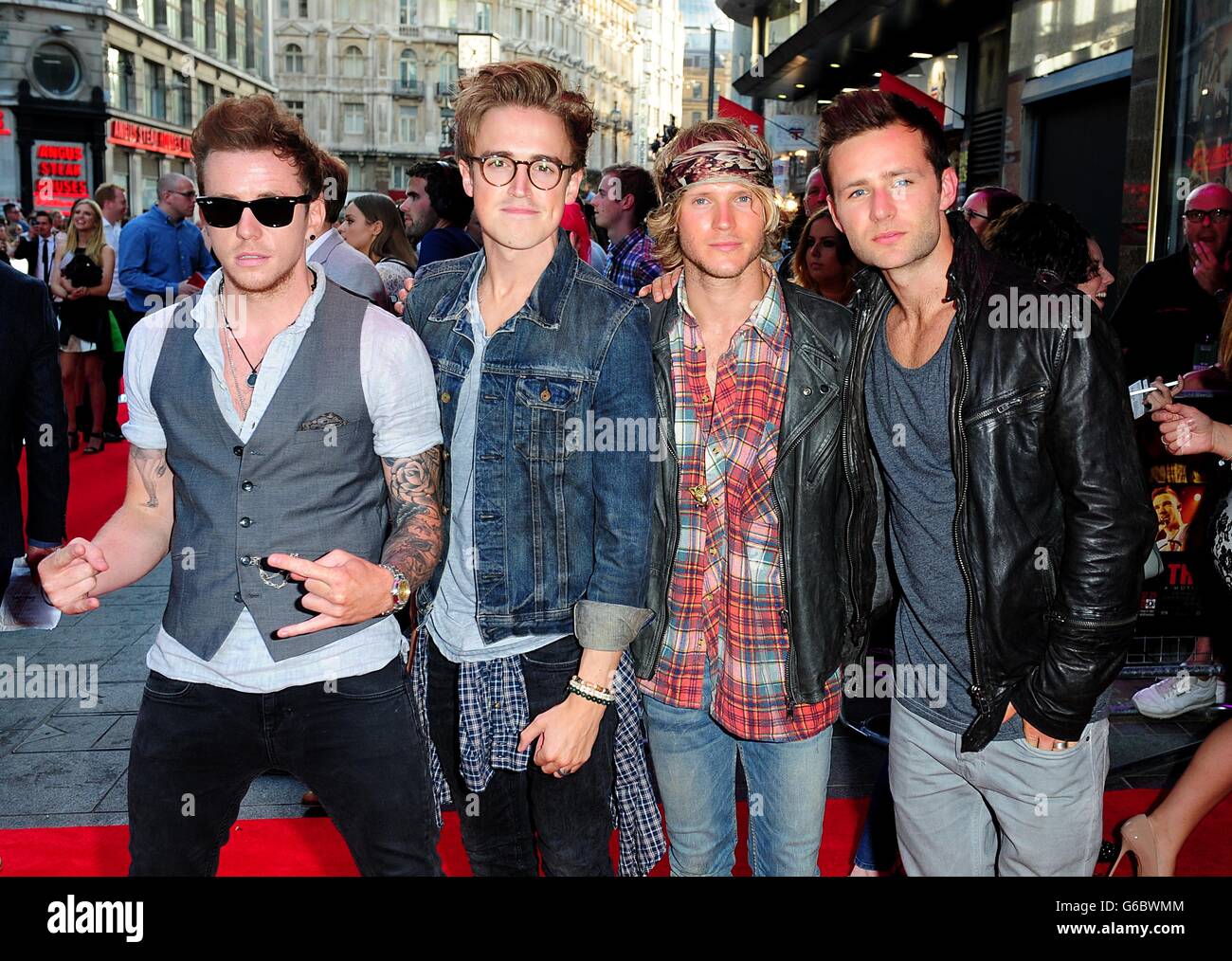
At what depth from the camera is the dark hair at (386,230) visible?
654 cm

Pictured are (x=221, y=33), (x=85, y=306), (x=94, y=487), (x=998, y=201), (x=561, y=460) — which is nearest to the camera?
(x=561, y=460)

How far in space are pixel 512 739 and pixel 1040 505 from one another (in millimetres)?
1293

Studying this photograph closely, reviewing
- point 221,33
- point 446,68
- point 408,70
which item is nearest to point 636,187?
point 221,33

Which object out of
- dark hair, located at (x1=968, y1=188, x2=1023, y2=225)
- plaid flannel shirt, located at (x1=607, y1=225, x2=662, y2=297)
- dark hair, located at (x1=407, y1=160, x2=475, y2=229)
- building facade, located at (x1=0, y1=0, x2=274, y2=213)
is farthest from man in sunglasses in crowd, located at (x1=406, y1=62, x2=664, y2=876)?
building facade, located at (x1=0, y1=0, x2=274, y2=213)

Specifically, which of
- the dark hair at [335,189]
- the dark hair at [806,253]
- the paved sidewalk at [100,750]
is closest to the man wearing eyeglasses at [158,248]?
the paved sidewalk at [100,750]

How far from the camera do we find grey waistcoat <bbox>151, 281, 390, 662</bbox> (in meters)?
2.45

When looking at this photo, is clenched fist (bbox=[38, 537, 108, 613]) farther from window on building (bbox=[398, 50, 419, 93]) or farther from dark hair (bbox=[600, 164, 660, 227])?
window on building (bbox=[398, 50, 419, 93])

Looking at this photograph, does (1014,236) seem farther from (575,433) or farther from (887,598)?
(575,433)

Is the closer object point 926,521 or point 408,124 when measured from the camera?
point 926,521

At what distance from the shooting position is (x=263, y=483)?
245 cm

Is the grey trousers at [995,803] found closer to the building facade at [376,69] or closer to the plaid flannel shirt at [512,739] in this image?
the plaid flannel shirt at [512,739]

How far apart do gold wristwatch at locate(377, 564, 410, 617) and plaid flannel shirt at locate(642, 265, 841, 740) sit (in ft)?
2.36

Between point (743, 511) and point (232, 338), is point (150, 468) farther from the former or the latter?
point (743, 511)

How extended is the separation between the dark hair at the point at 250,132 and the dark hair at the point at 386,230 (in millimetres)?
4039
